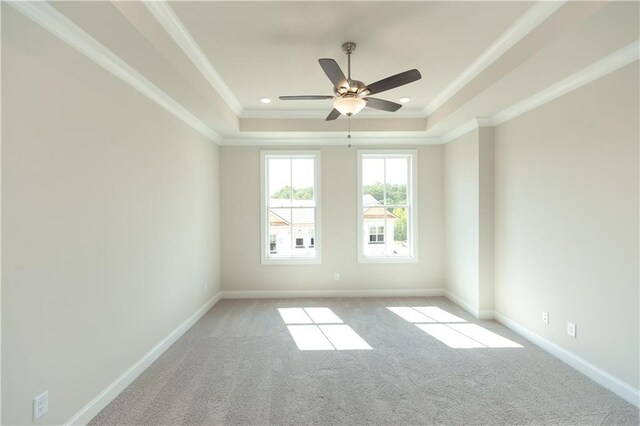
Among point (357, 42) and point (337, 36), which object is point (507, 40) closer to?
point (357, 42)

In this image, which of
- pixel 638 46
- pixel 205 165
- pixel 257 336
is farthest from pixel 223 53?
pixel 638 46

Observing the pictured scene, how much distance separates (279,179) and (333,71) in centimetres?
306

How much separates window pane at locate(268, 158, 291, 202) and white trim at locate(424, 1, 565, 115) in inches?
102

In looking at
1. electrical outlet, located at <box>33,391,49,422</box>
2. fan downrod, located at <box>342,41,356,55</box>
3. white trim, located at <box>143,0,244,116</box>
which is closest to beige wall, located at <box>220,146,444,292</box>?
white trim, located at <box>143,0,244,116</box>

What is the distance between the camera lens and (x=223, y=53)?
8.98 feet

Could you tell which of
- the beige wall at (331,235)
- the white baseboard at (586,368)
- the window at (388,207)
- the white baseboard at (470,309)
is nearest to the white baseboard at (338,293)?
the beige wall at (331,235)

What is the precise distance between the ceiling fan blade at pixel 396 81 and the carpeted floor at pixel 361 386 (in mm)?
2425

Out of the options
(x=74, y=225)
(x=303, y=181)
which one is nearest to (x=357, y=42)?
(x=74, y=225)

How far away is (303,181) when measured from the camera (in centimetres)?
513

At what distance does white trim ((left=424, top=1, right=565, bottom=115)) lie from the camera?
2109mm

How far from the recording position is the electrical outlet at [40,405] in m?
1.73

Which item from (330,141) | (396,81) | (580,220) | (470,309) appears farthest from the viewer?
(330,141)

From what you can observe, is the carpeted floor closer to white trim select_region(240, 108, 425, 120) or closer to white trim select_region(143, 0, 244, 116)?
white trim select_region(143, 0, 244, 116)

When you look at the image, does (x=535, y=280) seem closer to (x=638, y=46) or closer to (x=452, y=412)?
(x=452, y=412)
